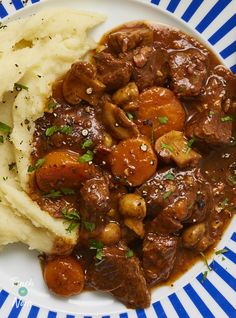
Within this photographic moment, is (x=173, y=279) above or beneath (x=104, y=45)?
beneath

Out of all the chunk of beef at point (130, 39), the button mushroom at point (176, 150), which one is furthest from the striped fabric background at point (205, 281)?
the button mushroom at point (176, 150)

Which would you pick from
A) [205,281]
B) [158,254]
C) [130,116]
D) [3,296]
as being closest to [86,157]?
[130,116]

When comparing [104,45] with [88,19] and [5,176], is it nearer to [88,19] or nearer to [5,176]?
[88,19]

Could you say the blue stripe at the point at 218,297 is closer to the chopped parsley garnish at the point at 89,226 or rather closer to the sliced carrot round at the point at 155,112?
the chopped parsley garnish at the point at 89,226

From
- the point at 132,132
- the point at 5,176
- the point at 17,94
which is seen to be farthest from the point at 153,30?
the point at 5,176

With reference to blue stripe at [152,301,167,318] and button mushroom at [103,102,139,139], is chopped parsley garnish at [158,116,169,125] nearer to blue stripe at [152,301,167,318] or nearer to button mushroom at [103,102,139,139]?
button mushroom at [103,102,139,139]

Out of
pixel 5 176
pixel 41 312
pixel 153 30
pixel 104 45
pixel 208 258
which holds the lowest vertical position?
pixel 41 312
